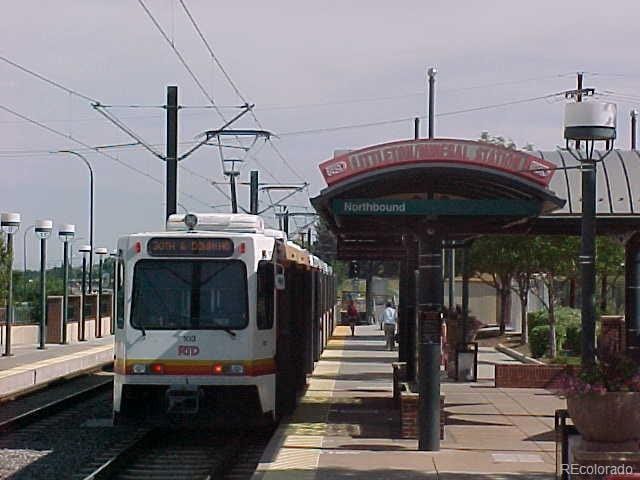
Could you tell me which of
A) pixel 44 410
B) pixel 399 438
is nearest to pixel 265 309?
pixel 399 438

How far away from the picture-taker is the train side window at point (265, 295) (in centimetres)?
1698

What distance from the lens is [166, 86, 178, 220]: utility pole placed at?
1154 inches

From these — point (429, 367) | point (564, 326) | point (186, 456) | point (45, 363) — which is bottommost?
point (186, 456)

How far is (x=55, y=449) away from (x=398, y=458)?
5.12m

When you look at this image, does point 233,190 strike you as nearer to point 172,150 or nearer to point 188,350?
point 172,150

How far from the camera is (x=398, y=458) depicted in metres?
14.3

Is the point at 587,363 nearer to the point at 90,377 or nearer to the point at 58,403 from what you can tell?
the point at 58,403

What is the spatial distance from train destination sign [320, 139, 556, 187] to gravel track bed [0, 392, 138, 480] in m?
4.84

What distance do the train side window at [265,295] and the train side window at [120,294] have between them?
181 cm

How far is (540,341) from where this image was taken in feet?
109

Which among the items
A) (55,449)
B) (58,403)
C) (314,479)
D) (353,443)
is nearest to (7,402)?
(58,403)

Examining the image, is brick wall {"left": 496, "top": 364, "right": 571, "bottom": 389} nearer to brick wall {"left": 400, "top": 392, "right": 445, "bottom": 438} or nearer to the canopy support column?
brick wall {"left": 400, "top": 392, "right": 445, "bottom": 438}

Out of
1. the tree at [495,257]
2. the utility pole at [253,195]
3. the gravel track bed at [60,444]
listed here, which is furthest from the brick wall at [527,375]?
the utility pole at [253,195]

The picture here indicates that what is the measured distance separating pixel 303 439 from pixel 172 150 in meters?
14.8
